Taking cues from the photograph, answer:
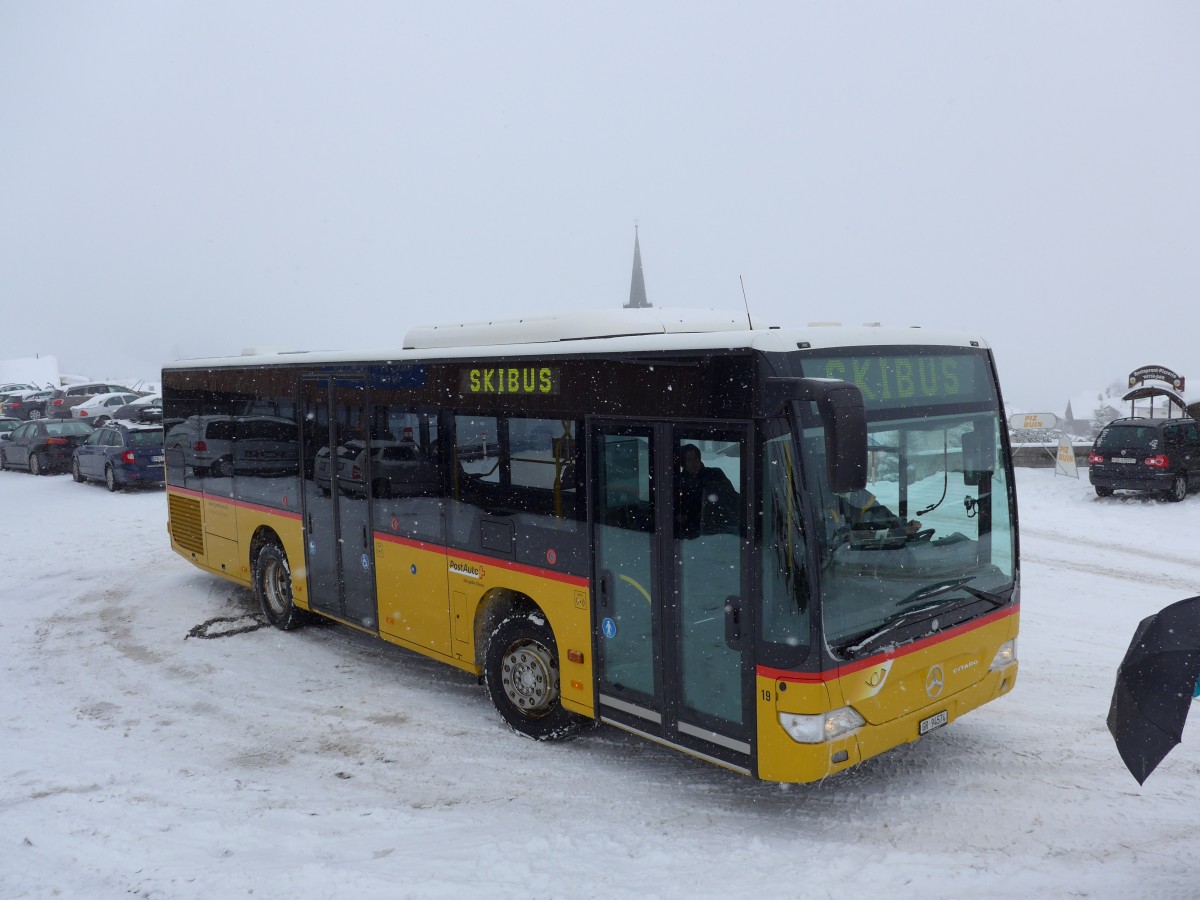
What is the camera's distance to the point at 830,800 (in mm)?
5754

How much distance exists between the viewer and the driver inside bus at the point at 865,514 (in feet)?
16.3

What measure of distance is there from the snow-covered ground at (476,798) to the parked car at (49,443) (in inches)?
771

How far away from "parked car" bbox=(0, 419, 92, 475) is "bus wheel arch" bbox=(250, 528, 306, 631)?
1933 centimetres

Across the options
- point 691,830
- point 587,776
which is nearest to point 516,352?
point 587,776

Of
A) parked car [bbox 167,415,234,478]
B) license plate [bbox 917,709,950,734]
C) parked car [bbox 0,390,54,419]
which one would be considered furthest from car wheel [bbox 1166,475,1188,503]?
parked car [bbox 0,390,54,419]

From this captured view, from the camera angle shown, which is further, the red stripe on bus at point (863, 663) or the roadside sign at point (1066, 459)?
the roadside sign at point (1066, 459)

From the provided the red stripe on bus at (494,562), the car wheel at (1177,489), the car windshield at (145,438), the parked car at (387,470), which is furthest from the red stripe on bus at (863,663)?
the car windshield at (145,438)

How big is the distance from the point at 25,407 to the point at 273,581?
4134 centimetres

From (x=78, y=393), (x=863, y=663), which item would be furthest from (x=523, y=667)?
(x=78, y=393)

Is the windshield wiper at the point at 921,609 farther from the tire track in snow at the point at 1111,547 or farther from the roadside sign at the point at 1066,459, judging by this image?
the roadside sign at the point at 1066,459

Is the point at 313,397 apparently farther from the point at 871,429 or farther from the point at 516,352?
the point at 871,429

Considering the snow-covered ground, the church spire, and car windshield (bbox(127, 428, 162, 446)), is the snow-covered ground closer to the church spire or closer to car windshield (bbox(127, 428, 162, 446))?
car windshield (bbox(127, 428, 162, 446))

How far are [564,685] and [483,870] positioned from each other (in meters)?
1.55

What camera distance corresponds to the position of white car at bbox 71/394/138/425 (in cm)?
3641
